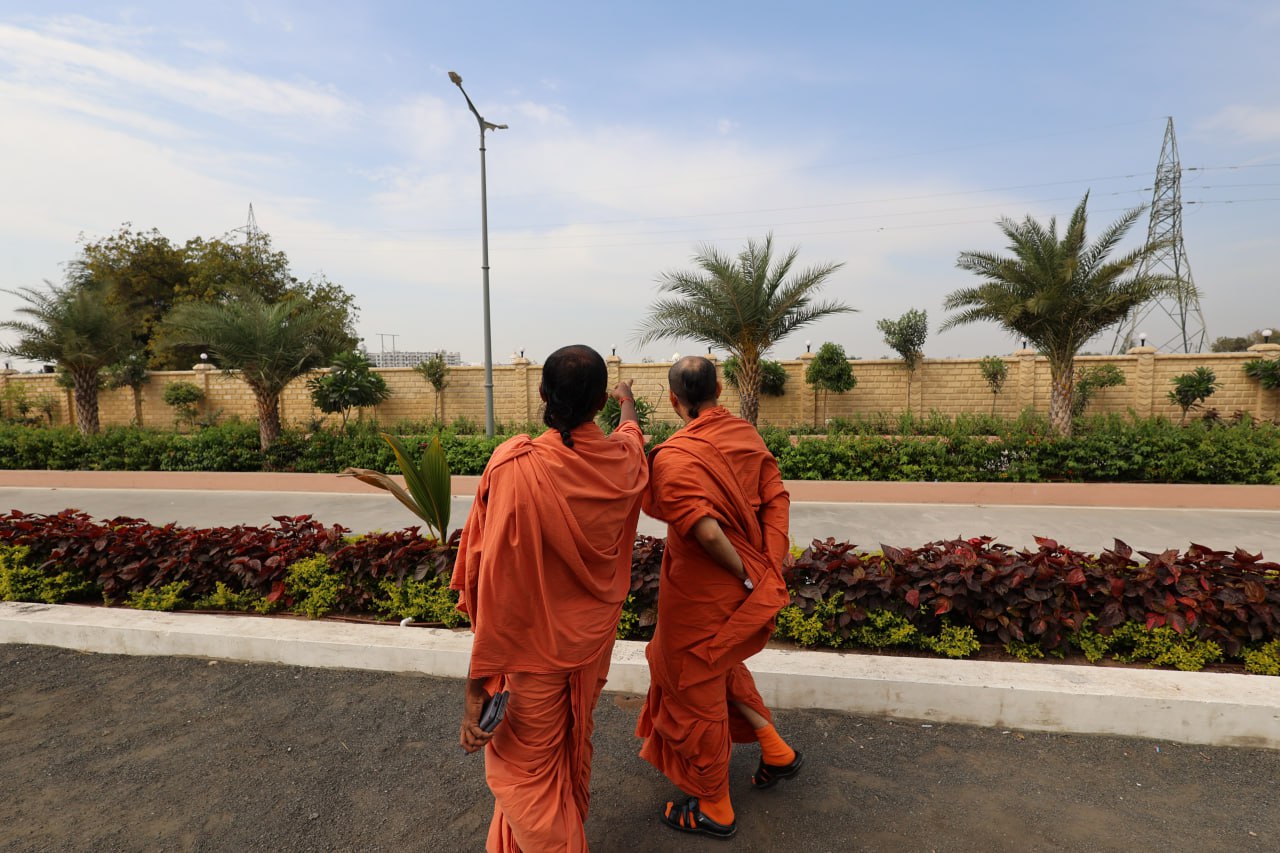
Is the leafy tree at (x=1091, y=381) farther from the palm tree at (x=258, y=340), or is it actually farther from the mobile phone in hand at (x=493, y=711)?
the mobile phone in hand at (x=493, y=711)

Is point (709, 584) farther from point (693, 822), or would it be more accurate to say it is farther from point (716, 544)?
point (693, 822)

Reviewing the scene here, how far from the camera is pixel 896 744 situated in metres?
2.56

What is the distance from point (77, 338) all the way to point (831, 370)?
17.4 meters

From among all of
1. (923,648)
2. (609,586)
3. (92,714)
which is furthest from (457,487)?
(609,586)

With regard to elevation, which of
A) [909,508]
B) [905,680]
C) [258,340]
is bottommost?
[909,508]

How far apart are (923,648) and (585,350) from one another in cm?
233

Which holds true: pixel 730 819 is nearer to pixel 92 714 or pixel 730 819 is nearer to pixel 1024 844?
pixel 1024 844

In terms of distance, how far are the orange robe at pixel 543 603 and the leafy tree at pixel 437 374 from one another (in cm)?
1860

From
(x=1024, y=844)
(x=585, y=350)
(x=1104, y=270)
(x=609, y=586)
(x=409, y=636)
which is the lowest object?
(x=1024, y=844)

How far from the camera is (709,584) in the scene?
2.14m

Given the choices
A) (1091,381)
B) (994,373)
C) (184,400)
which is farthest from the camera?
(184,400)

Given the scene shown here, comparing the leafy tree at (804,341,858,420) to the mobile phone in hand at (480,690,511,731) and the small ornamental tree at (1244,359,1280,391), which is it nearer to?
the small ornamental tree at (1244,359,1280,391)

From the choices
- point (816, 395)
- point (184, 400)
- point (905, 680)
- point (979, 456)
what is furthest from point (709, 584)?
point (184, 400)

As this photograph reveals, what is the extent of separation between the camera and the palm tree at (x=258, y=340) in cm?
1076
